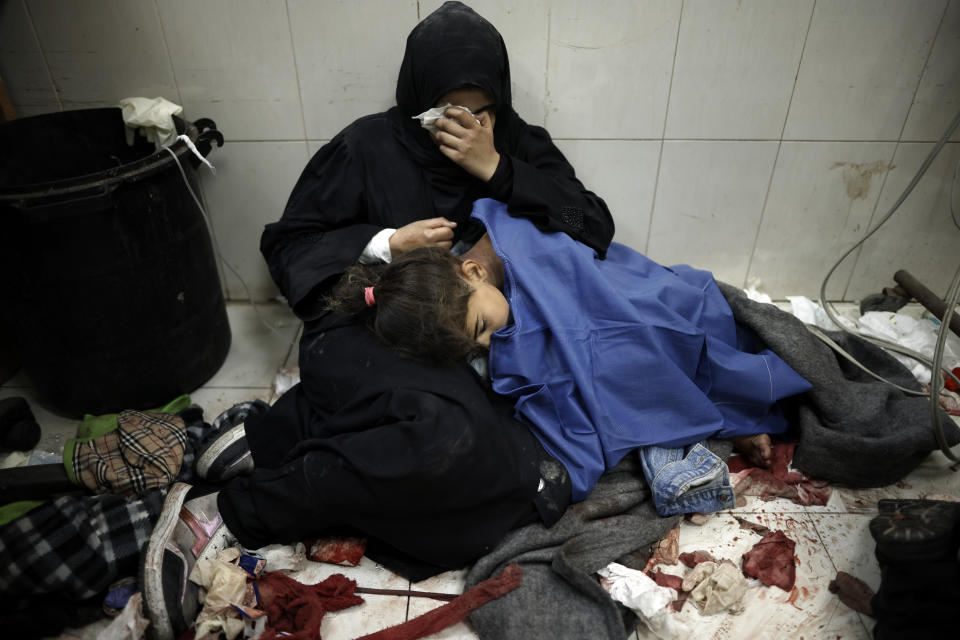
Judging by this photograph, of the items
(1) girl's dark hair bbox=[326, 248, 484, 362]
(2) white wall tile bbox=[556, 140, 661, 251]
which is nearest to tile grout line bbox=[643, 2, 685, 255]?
(2) white wall tile bbox=[556, 140, 661, 251]

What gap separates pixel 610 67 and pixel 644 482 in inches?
40.0

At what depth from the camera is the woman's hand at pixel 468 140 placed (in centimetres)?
128

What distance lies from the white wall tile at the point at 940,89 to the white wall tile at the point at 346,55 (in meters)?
1.30

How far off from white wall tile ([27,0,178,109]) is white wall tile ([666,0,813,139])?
4.29 feet

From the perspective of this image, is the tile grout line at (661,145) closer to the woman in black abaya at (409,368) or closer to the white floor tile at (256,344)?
the woman in black abaya at (409,368)

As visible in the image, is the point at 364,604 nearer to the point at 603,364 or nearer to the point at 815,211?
the point at 603,364

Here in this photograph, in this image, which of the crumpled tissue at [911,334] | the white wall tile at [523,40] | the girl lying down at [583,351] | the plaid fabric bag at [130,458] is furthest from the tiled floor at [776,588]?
the white wall tile at [523,40]

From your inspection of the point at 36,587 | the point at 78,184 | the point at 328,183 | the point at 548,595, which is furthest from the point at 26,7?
the point at 548,595

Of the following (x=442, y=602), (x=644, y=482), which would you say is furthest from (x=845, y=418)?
(x=442, y=602)

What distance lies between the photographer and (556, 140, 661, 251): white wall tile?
168 cm

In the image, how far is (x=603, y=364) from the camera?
4.16 ft

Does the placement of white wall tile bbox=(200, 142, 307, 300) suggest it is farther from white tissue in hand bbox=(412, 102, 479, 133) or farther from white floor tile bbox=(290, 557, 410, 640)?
white floor tile bbox=(290, 557, 410, 640)

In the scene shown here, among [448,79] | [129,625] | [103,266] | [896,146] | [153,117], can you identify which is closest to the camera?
[129,625]

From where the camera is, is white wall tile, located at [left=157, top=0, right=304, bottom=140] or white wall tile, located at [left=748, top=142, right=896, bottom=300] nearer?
white wall tile, located at [left=157, top=0, right=304, bottom=140]
